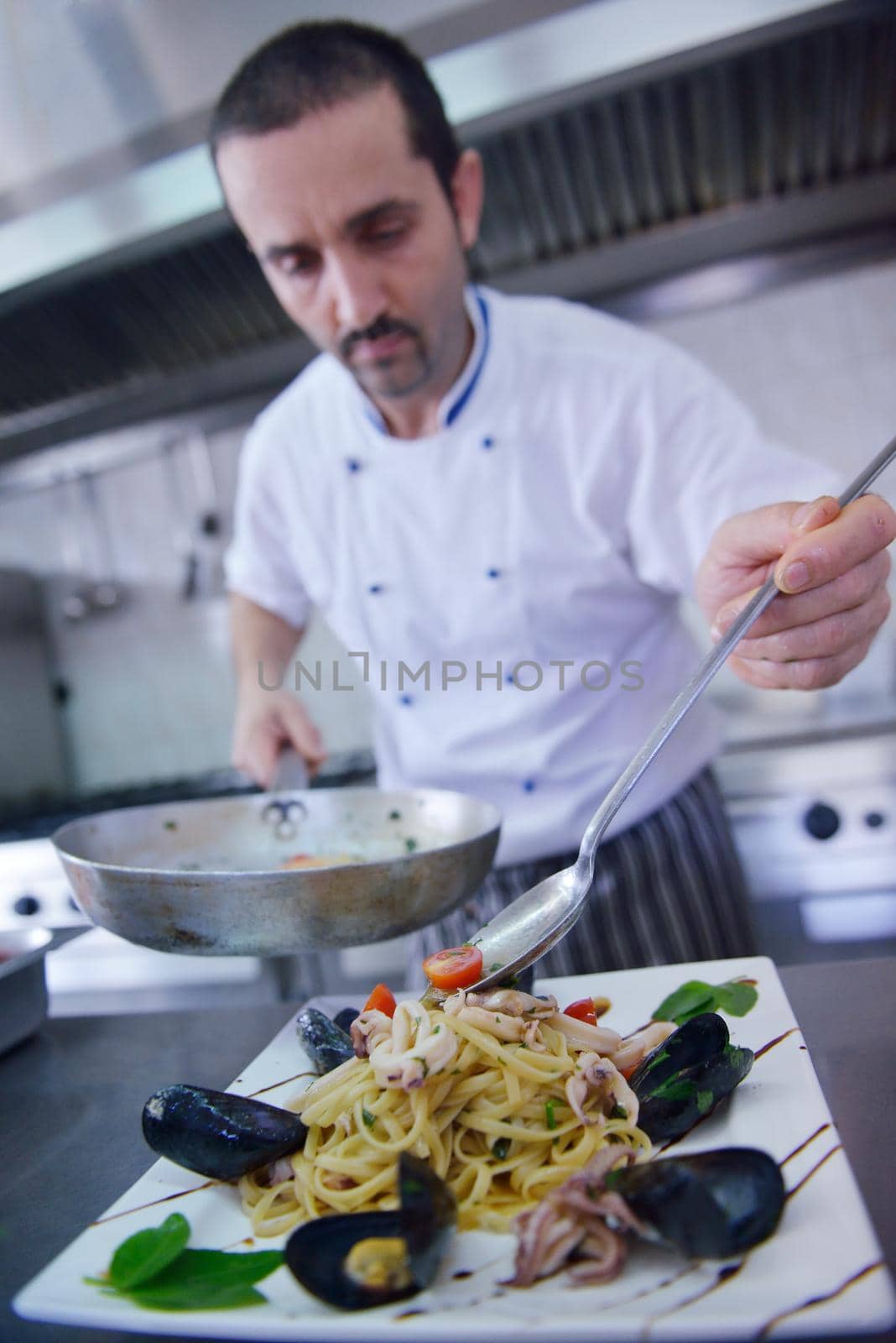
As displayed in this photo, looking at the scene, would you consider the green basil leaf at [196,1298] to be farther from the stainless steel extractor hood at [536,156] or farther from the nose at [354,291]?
the stainless steel extractor hood at [536,156]

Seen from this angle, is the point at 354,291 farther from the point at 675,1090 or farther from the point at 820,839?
the point at 820,839

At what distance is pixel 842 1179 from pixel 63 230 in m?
2.94

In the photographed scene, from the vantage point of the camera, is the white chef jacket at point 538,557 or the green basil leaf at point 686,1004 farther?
the white chef jacket at point 538,557

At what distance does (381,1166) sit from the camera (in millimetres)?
822

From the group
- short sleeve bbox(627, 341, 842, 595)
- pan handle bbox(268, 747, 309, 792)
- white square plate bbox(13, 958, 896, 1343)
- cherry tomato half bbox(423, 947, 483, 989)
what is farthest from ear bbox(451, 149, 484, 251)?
white square plate bbox(13, 958, 896, 1343)

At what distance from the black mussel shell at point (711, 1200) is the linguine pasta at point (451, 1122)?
0.45 ft

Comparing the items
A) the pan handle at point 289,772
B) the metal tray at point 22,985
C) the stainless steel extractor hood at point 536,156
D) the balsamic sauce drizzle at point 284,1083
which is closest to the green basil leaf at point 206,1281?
the balsamic sauce drizzle at point 284,1083

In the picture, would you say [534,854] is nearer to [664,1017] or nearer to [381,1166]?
A: [664,1017]

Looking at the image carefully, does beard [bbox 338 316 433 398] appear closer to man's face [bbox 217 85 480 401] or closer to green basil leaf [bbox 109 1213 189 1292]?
man's face [bbox 217 85 480 401]

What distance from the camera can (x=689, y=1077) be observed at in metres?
0.81

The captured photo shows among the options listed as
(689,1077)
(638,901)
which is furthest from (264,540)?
(689,1077)

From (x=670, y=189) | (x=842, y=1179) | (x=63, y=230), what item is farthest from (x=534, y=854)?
(x=63, y=230)

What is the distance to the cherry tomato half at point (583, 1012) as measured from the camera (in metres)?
1.00

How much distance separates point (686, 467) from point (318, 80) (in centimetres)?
86
